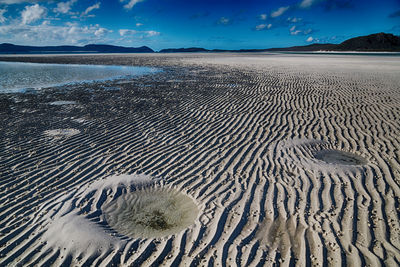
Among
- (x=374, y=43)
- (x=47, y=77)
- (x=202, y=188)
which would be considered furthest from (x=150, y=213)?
(x=374, y=43)

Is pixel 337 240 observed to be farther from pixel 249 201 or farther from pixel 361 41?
pixel 361 41

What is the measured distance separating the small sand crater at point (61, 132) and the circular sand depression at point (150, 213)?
3999 mm

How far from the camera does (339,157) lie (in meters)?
5.93

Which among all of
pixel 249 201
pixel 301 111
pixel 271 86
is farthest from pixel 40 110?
pixel 271 86

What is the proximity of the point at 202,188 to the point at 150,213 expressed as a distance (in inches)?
44.9

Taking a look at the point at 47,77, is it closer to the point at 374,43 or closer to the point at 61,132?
the point at 61,132

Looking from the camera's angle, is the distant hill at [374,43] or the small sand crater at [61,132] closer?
the small sand crater at [61,132]

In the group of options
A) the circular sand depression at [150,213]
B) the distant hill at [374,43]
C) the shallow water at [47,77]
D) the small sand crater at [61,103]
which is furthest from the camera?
the distant hill at [374,43]

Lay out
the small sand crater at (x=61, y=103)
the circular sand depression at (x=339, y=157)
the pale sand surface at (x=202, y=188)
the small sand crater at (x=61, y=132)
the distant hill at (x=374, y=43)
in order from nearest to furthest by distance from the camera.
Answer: the pale sand surface at (x=202, y=188), the circular sand depression at (x=339, y=157), the small sand crater at (x=61, y=132), the small sand crater at (x=61, y=103), the distant hill at (x=374, y=43)

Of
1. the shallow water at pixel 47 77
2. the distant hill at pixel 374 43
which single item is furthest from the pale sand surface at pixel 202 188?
the distant hill at pixel 374 43

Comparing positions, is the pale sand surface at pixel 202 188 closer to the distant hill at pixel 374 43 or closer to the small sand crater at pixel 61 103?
the small sand crater at pixel 61 103

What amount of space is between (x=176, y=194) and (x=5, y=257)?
2.64m

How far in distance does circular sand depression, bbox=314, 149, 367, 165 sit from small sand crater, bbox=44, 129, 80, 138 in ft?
23.4

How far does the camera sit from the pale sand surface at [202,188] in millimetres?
3314
